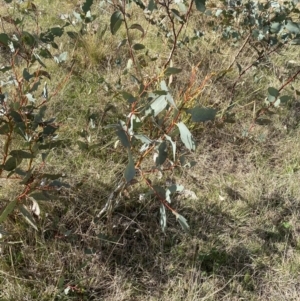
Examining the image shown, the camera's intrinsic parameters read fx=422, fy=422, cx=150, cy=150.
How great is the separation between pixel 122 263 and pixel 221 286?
405mm

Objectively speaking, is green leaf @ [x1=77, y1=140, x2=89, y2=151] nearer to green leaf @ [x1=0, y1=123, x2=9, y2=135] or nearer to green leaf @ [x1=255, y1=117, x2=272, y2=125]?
green leaf @ [x1=0, y1=123, x2=9, y2=135]

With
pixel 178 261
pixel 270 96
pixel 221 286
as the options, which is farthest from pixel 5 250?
pixel 270 96

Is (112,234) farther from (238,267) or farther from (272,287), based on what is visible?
(272,287)

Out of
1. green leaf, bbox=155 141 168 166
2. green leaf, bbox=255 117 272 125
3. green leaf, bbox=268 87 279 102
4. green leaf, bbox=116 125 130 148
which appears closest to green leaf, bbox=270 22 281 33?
green leaf, bbox=268 87 279 102

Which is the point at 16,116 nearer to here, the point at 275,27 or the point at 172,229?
the point at 172,229

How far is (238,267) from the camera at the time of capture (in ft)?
5.72

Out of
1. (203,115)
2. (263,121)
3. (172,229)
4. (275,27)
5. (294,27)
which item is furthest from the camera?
(263,121)

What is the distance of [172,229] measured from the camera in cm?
182

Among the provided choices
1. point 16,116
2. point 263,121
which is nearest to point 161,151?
point 16,116

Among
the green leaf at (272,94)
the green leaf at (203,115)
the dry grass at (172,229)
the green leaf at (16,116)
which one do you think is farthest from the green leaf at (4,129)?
the green leaf at (272,94)

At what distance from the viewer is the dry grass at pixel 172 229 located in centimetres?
162

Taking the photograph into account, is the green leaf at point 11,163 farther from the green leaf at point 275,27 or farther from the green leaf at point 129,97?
the green leaf at point 275,27

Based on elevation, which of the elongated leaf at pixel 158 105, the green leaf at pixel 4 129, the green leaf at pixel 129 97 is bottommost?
the green leaf at pixel 4 129

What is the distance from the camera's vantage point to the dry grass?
1.62 meters
